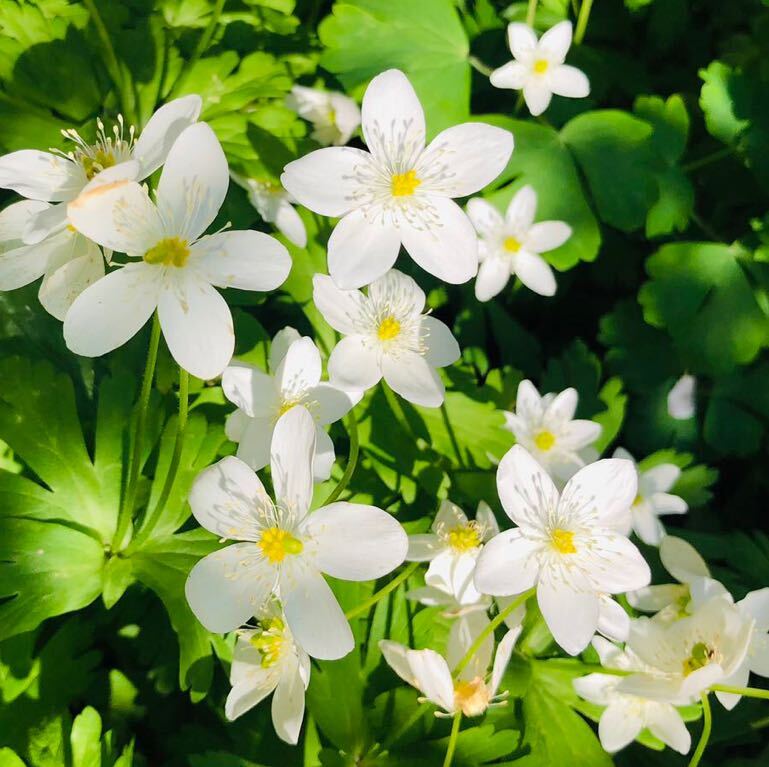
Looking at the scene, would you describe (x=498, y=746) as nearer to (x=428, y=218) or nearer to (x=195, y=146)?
(x=428, y=218)

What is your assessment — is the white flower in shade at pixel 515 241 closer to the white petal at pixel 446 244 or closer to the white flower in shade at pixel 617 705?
the white petal at pixel 446 244

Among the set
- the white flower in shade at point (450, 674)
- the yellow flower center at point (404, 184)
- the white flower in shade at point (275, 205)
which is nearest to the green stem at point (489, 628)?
the white flower in shade at point (450, 674)

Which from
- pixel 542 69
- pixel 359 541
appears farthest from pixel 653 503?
pixel 542 69

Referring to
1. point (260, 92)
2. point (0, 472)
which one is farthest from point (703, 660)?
point (260, 92)

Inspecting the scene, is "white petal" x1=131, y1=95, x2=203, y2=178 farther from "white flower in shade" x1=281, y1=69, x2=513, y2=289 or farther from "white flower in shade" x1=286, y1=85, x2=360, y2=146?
"white flower in shade" x1=286, y1=85, x2=360, y2=146

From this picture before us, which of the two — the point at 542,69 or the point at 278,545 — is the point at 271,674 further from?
the point at 542,69

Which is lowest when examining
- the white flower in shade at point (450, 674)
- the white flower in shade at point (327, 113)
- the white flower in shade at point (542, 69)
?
the white flower in shade at point (450, 674)
